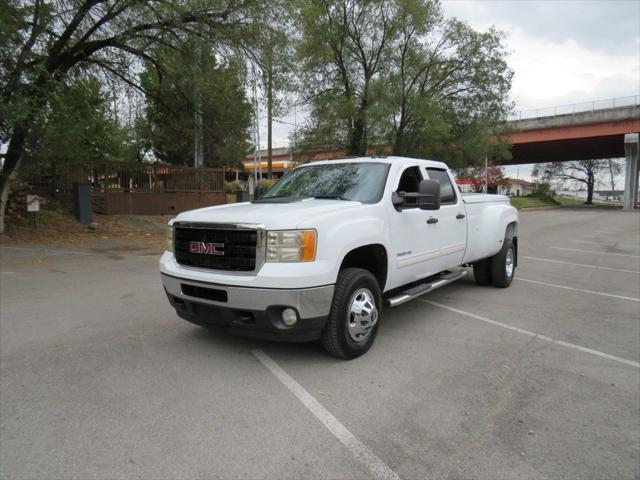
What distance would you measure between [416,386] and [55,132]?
39.2 feet

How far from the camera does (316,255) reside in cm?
375

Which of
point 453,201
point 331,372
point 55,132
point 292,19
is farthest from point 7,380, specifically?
point 292,19

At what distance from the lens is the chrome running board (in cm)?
464

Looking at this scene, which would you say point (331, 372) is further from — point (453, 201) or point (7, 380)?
point (453, 201)

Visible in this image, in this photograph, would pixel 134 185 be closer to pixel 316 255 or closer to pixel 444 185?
pixel 444 185

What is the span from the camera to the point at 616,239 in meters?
16.1

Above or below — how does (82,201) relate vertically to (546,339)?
above

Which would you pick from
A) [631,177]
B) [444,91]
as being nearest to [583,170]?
[631,177]

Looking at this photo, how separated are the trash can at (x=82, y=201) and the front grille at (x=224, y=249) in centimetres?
1324

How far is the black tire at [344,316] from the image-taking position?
12.9ft

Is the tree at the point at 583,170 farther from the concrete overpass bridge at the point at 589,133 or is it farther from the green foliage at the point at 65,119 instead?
the green foliage at the point at 65,119

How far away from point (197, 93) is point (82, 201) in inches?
217

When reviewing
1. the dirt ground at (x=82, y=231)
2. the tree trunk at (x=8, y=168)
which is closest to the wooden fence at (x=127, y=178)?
the dirt ground at (x=82, y=231)

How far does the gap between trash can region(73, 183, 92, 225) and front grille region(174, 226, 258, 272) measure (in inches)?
521
